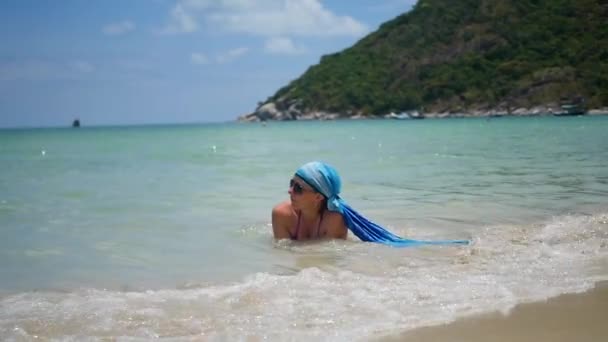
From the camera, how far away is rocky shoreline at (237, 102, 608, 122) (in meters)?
79.7

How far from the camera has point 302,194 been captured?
6176 millimetres

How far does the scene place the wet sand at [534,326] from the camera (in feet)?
10.9

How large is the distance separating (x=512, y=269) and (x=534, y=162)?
12048 mm

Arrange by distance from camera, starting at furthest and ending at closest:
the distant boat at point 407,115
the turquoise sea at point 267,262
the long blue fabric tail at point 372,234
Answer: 1. the distant boat at point 407,115
2. the long blue fabric tail at point 372,234
3. the turquoise sea at point 267,262

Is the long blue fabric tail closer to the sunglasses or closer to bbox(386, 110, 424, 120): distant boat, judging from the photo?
the sunglasses

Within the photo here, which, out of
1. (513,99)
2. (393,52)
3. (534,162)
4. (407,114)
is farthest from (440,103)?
(534,162)

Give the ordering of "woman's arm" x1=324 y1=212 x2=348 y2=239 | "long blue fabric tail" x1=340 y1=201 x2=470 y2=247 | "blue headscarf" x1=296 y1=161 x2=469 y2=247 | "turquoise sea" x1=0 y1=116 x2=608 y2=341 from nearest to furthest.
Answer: "turquoise sea" x1=0 y1=116 x2=608 y2=341, "blue headscarf" x1=296 y1=161 x2=469 y2=247, "long blue fabric tail" x1=340 y1=201 x2=470 y2=247, "woman's arm" x1=324 y1=212 x2=348 y2=239

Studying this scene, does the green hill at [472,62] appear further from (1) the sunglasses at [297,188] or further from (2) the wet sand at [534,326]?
(2) the wet sand at [534,326]

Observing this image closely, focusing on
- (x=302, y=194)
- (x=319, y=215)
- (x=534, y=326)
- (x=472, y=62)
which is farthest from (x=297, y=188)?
(x=472, y=62)

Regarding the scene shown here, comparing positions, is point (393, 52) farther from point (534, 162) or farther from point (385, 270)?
point (385, 270)

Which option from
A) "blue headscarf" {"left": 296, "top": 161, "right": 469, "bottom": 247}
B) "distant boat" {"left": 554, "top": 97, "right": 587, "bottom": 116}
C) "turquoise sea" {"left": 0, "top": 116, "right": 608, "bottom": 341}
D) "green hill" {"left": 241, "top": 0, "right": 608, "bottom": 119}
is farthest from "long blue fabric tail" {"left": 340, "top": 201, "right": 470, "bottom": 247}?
"green hill" {"left": 241, "top": 0, "right": 608, "bottom": 119}

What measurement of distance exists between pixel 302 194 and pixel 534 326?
3.01 m

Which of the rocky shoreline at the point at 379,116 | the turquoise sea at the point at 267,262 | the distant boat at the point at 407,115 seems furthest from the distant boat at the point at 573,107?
the turquoise sea at the point at 267,262

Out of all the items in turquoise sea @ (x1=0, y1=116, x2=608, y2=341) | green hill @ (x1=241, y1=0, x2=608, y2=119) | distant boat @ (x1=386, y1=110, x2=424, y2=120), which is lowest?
Result: turquoise sea @ (x1=0, y1=116, x2=608, y2=341)
